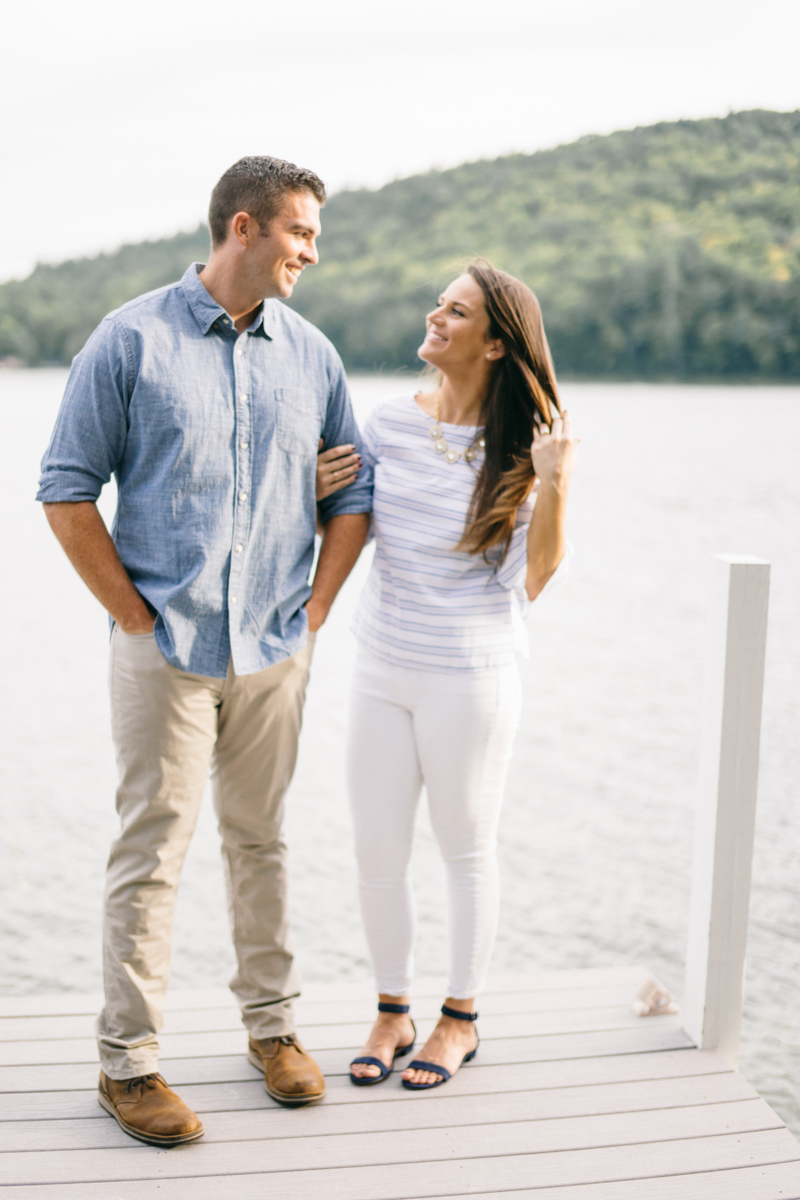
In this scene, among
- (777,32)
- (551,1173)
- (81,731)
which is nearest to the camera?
(551,1173)

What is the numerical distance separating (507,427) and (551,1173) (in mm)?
1328

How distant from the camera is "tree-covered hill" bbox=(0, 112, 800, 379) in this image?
13.9m

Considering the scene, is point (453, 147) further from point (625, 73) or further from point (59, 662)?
point (59, 662)

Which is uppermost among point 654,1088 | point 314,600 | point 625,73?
point 625,73

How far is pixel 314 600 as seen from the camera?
2.00m

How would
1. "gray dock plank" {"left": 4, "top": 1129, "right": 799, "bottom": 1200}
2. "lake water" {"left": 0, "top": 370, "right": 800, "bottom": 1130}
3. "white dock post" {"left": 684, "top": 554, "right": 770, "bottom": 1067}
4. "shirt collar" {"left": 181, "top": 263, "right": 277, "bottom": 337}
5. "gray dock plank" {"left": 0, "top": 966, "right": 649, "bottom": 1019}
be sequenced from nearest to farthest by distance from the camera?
"gray dock plank" {"left": 4, "top": 1129, "right": 799, "bottom": 1200}
"shirt collar" {"left": 181, "top": 263, "right": 277, "bottom": 337}
"white dock post" {"left": 684, "top": 554, "right": 770, "bottom": 1067}
"gray dock plank" {"left": 0, "top": 966, "right": 649, "bottom": 1019}
"lake water" {"left": 0, "top": 370, "right": 800, "bottom": 1130}

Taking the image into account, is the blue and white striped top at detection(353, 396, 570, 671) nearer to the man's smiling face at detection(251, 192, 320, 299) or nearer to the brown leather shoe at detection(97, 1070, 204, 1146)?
the man's smiling face at detection(251, 192, 320, 299)

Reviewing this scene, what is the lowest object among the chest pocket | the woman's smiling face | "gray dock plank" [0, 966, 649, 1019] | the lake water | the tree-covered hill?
the lake water

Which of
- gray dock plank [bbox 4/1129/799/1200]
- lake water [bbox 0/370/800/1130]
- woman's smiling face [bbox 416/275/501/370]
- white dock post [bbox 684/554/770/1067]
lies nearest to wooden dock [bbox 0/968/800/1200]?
gray dock plank [bbox 4/1129/799/1200]

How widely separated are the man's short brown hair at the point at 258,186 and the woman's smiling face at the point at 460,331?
1.18 feet

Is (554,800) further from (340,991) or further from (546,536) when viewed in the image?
A: (546,536)

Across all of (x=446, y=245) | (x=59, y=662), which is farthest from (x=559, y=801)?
(x=446, y=245)

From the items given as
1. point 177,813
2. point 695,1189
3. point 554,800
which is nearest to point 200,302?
→ point 177,813

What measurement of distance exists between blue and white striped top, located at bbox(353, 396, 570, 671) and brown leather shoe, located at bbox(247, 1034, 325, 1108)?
77 centimetres
